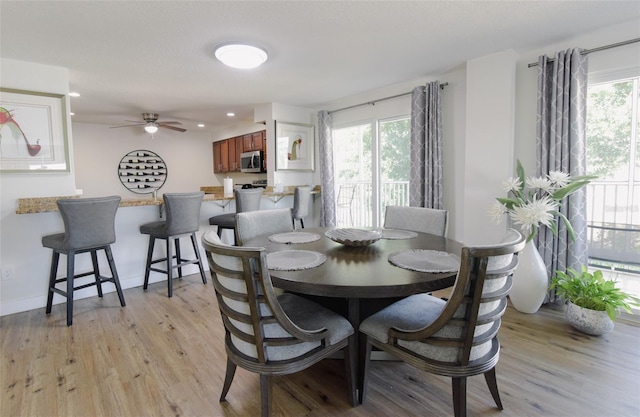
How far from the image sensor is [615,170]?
255 cm

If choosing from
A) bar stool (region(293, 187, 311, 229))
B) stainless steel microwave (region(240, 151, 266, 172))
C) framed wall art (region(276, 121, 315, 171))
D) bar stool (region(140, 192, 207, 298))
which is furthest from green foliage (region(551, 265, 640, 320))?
stainless steel microwave (region(240, 151, 266, 172))

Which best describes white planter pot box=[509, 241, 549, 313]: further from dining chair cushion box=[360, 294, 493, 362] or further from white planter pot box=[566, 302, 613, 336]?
dining chair cushion box=[360, 294, 493, 362]

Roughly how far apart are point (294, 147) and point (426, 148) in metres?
2.19

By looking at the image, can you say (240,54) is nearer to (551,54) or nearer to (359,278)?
(359,278)

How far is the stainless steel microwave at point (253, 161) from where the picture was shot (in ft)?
19.0

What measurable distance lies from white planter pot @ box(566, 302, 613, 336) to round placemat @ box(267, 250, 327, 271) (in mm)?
2020

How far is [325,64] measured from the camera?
10.1ft

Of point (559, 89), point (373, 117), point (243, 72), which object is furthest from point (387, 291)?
point (373, 117)

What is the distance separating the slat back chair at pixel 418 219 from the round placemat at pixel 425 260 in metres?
0.74

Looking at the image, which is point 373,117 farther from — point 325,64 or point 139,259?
point 139,259

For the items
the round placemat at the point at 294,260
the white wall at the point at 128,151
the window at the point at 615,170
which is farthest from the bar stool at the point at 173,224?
the white wall at the point at 128,151

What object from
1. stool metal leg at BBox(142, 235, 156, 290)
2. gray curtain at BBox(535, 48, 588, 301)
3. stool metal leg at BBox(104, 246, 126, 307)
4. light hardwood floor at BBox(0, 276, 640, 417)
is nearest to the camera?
light hardwood floor at BBox(0, 276, 640, 417)

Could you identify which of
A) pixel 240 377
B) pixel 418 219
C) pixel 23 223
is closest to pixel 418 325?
pixel 240 377

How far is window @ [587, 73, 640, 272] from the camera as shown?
2.46 meters
